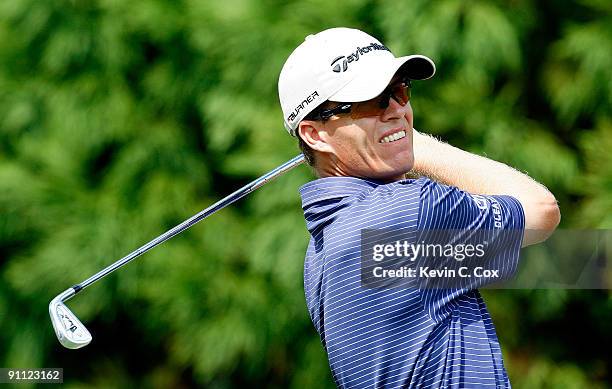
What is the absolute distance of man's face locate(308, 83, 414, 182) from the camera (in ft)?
4.35

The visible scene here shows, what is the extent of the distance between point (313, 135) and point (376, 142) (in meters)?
0.10

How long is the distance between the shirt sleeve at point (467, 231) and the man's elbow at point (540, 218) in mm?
18

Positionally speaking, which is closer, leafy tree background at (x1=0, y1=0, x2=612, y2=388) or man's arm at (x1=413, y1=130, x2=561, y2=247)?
man's arm at (x1=413, y1=130, x2=561, y2=247)

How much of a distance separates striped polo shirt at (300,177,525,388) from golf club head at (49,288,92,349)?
1.64ft

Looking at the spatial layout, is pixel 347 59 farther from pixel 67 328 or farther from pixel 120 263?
pixel 67 328

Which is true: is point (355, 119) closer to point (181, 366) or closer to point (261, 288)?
point (261, 288)

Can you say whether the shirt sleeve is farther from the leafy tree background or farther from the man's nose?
the leafy tree background

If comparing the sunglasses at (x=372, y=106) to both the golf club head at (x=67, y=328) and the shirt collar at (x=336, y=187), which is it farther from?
the golf club head at (x=67, y=328)

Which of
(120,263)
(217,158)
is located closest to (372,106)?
(120,263)

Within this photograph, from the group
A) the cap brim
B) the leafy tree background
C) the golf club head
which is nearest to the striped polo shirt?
the cap brim

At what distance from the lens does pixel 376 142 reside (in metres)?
1.33

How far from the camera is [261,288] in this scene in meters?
3.44

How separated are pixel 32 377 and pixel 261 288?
85 centimetres

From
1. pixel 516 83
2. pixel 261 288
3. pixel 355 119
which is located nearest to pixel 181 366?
pixel 261 288
